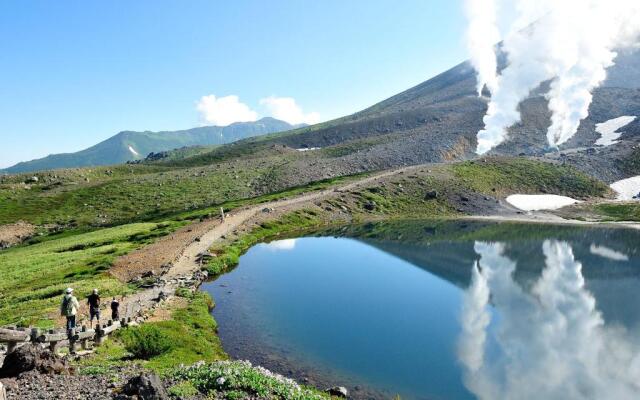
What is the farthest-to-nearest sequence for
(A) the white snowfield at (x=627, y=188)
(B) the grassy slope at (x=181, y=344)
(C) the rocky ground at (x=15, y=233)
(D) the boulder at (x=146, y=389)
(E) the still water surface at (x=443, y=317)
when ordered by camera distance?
(A) the white snowfield at (x=627, y=188)
(C) the rocky ground at (x=15, y=233)
(E) the still water surface at (x=443, y=317)
(B) the grassy slope at (x=181, y=344)
(D) the boulder at (x=146, y=389)

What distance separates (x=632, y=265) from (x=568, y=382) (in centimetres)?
4251

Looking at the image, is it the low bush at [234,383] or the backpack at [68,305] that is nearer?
the low bush at [234,383]

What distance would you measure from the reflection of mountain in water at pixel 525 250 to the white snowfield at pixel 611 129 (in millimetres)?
102566

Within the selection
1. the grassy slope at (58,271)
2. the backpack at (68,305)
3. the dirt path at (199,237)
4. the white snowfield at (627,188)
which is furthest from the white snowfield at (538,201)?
the backpack at (68,305)

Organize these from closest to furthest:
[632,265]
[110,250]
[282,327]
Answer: [282,327] < [632,265] < [110,250]

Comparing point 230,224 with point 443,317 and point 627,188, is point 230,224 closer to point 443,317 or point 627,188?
point 443,317

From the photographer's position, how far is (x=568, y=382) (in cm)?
2769

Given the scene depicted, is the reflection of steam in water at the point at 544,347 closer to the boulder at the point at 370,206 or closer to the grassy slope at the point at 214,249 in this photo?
the grassy slope at the point at 214,249

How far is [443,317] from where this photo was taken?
1588 inches

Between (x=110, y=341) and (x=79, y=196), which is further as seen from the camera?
(x=79, y=196)

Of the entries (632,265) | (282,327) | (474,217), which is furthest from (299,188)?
(282,327)

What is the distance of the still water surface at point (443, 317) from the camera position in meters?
28.3

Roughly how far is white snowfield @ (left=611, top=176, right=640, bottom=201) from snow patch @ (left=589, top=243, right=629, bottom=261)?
6183 cm

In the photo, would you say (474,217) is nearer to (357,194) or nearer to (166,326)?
(357,194)
